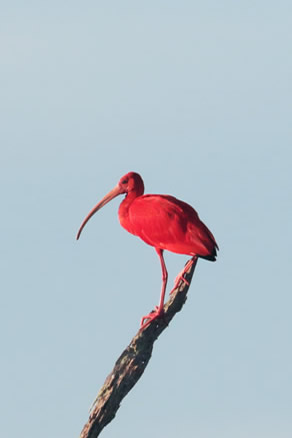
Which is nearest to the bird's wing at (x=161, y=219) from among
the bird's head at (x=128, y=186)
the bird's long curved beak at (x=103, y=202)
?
the bird's head at (x=128, y=186)

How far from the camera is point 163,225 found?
30328mm

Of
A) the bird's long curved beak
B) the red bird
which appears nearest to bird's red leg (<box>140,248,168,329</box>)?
the red bird

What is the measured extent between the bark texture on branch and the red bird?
0.17 m

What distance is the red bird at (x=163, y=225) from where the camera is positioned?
1185 inches

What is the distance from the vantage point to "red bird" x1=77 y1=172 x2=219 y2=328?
30094 millimetres

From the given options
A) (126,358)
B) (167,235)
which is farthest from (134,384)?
(167,235)

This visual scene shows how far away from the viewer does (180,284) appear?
30672 millimetres

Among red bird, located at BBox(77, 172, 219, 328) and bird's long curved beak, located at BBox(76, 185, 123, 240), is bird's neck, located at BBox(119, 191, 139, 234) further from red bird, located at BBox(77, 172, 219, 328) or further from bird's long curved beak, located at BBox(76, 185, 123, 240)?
bird's long curved beak, located at BBox(76, 185, 123, 240)

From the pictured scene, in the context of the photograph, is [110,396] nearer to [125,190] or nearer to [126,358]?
[126,358]

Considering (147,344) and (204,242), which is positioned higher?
(204,242)

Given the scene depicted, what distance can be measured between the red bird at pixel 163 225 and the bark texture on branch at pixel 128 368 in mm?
166

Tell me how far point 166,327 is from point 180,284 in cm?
80

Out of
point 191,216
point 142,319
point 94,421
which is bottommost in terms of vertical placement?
point 94,421

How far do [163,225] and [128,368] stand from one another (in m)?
2.58
